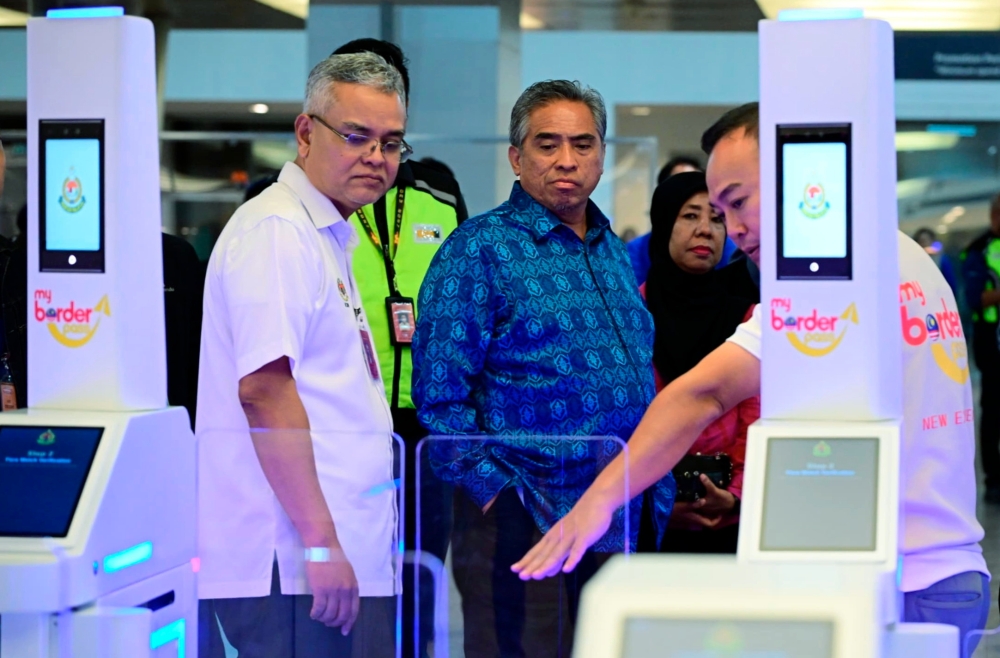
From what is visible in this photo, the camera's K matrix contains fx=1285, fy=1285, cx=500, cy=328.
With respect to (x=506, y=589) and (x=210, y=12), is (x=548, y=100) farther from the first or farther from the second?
(x=210, y=12)

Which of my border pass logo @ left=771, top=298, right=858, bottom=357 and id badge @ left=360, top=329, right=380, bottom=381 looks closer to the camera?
my border pass logo @ left=771, top=298, right=858, bottom=357

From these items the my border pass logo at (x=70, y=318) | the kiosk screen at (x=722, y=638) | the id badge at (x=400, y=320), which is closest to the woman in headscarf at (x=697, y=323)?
the id badge at (x=400, y=320)

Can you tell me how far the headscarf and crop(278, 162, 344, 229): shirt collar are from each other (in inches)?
54.3

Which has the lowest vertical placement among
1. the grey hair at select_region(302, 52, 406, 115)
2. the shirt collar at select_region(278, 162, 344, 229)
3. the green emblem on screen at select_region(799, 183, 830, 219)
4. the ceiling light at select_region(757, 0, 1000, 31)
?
the green emblem on screen at select_region(799, 183, 830, 219)

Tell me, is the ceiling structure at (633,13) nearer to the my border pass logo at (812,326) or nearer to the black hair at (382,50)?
the black hair at (382,50)

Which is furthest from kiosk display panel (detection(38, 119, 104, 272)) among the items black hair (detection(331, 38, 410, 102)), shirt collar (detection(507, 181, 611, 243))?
black hair (detection(331, 38, 410, 102))

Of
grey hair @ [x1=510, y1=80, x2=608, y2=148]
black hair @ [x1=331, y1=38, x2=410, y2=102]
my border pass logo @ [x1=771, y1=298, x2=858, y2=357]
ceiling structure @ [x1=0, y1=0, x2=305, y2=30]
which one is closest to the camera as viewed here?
my border pass logo @ [x1=771, y1=298, x2=858, y2=357]

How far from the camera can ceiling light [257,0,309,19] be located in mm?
8336

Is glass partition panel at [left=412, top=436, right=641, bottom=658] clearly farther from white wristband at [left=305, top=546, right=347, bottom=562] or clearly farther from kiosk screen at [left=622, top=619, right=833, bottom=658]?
kiosk screen at [left=622, top=619, right=833, bottom=658]

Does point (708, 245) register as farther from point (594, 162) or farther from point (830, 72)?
point (830, 72)

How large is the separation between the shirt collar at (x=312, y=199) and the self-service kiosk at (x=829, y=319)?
37.5 inches

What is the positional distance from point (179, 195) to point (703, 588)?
6618 millimetres

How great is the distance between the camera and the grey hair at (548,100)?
2871mm

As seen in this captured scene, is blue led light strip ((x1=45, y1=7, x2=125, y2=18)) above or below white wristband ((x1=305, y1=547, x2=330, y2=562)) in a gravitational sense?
above
